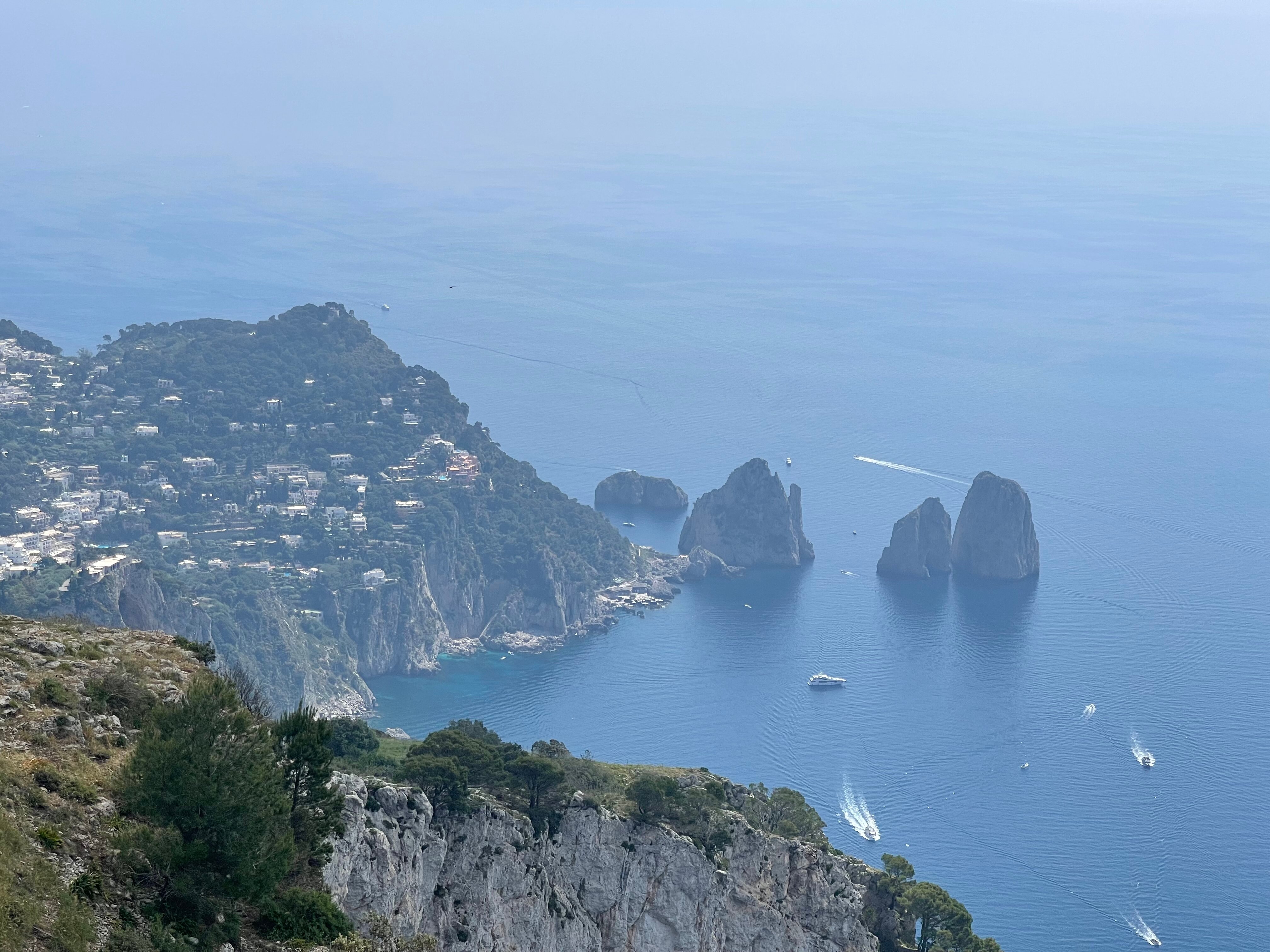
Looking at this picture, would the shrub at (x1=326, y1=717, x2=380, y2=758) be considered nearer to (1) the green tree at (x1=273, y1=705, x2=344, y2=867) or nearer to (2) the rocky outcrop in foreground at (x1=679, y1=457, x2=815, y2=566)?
(1) the green tree at (x1=273, y1=705, x2=344, y2=867)

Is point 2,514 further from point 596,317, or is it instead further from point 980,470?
point 596,317

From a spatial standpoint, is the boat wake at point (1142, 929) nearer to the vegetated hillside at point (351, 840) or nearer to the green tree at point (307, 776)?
the vegetated hillside at point (351, 840)

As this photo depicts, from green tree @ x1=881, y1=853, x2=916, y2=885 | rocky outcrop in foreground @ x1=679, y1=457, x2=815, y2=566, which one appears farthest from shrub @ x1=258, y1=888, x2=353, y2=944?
rocky outcrop in foreground @ x1=679, y1=457, x2=815, y2=566

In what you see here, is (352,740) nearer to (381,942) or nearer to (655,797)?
(655,797)

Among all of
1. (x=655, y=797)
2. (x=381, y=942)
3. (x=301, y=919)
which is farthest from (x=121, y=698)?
(x=655, y=797)

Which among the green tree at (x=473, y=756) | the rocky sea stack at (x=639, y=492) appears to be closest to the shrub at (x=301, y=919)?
the green tree at (x=473, y=756)

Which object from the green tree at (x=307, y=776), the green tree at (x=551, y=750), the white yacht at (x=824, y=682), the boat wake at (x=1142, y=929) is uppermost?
the green tree at (x=307, y=776)
